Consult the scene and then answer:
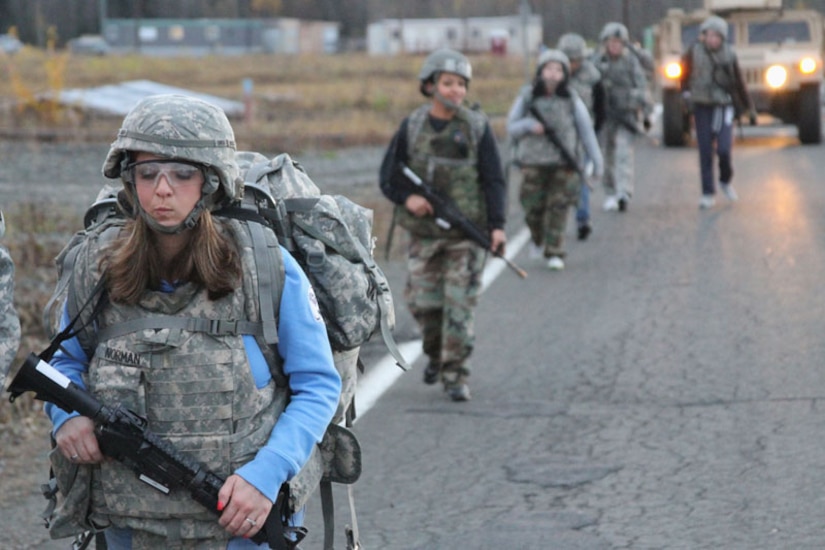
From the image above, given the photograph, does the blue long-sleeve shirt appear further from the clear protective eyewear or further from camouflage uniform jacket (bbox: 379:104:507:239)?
camouflage uniform jacket (bbox: 379:104:507:239)

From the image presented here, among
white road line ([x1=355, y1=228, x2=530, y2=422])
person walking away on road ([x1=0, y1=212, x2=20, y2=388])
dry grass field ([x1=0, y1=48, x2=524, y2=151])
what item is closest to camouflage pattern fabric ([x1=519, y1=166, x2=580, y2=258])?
white road line ([x1=355, y1=228, x2=530, y2=422])

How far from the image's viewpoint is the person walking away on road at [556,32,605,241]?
45.2 feet

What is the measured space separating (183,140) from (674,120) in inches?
874

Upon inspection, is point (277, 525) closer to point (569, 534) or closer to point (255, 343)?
point (255, 343)

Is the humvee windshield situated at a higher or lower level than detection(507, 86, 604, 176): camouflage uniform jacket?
higher

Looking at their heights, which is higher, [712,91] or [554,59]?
[554,59]

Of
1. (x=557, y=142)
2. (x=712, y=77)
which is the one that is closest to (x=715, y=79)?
(x=712, y=77)

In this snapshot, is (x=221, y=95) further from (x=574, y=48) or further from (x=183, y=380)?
(x=183, y=380)

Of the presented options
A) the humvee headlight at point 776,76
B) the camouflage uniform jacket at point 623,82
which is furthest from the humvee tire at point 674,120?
the camouflage uniform jacket at point 623,82

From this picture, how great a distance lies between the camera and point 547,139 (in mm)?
12023

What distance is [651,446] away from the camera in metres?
6.68

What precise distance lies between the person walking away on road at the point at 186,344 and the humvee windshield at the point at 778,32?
22.3 meters

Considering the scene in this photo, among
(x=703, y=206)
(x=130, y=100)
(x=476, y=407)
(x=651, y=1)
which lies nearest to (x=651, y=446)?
(x=476, y=407)

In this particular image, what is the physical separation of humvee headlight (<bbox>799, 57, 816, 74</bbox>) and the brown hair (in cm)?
2177
